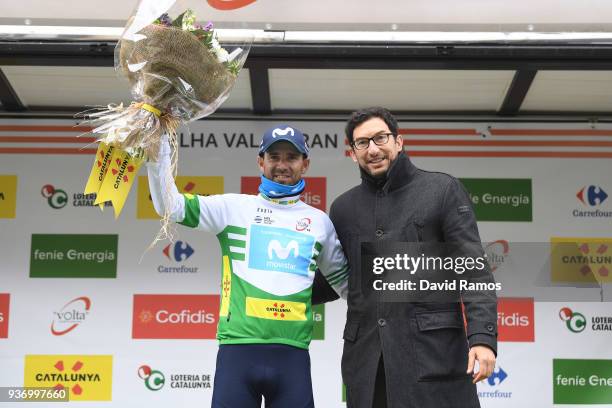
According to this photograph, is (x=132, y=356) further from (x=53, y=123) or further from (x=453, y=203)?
(x=453, y=203)

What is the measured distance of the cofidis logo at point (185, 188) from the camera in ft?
15.9

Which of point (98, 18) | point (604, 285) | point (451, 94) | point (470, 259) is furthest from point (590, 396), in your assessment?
point (98, 18)

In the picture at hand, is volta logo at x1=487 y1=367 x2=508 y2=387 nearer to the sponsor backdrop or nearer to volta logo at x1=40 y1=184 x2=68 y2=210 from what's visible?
the sponsor backdrop

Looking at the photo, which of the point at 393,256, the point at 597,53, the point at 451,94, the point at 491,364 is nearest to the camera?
the point at 491,364

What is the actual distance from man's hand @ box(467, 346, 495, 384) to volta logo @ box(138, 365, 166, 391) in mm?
2563

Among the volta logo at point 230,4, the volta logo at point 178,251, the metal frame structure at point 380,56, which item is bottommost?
the volta logo at point 178,251

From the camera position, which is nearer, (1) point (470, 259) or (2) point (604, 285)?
(1) point (470, 259)

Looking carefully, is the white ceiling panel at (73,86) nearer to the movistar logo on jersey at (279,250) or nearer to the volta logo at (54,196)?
the volta logo at (54,196)

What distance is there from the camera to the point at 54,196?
486 cm

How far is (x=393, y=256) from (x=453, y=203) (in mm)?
269

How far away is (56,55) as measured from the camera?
4156mm

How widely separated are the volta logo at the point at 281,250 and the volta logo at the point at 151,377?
2134mm

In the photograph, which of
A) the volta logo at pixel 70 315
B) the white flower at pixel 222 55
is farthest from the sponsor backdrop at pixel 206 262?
the white flower at pixel 222 55

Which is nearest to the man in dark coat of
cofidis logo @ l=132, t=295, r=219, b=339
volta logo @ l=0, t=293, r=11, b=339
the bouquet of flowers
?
the bouquet of flowers
